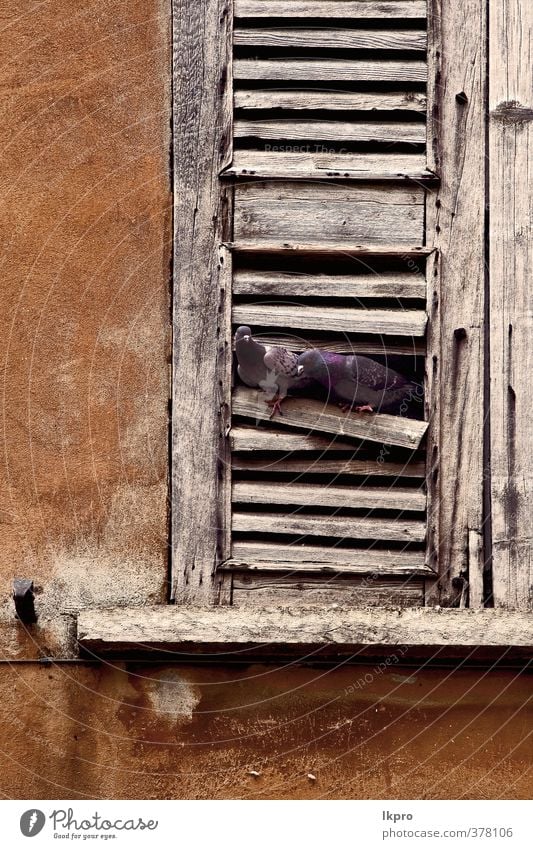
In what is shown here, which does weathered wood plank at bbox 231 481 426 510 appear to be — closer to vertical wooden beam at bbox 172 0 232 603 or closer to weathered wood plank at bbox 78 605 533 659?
vertical wooden beam at bbox 172 0 232 603

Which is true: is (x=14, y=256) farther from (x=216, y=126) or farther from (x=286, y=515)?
(x=286, y=515)

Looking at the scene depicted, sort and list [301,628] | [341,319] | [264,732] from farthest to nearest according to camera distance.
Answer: [341,319] → [264,732] → [301,628]

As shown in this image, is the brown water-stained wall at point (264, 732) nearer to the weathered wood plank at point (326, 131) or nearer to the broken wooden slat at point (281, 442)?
the broken wooden slat at point (281, 442)

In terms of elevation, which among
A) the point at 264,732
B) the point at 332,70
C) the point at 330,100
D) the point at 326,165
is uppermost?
the point at 332,70

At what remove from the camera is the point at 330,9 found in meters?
3.96

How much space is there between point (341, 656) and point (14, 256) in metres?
2.03

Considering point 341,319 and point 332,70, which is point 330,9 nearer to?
point 332,70

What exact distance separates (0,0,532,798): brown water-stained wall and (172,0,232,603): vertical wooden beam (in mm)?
72

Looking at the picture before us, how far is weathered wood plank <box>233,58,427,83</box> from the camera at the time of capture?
12.9 feet

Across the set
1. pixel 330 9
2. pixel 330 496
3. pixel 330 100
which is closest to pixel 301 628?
pixel 330 496

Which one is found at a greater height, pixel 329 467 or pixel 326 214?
pixel 326 214

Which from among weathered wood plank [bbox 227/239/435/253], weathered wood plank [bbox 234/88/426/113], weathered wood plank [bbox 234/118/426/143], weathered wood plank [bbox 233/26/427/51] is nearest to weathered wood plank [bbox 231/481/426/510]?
weathered wood plank [bbox 227/239/435/253]

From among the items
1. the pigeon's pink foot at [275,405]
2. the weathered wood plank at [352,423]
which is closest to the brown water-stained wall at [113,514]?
the pigeon's pink foot at [275,405]

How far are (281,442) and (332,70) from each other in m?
1.50
